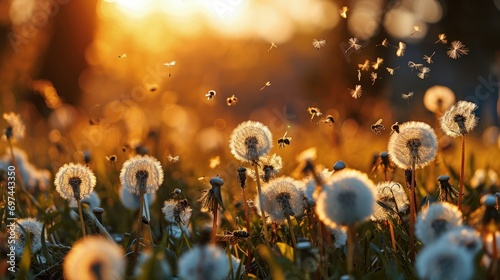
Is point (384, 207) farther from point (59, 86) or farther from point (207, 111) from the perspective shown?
point (59, 86)

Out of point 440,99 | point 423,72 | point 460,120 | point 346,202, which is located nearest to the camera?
point 346,202

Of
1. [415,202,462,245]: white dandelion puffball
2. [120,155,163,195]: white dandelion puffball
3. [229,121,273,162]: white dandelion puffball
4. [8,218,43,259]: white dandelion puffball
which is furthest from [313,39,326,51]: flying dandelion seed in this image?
[8,218,43,259]: white dandelion puffball

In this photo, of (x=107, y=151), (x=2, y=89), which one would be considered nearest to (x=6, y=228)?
(x=107, y=151)

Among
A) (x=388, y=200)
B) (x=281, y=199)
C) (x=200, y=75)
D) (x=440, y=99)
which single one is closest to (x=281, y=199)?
(x=281, y=199)

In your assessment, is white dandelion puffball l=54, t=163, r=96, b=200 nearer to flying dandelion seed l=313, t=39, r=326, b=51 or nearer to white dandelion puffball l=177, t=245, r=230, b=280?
flying dandelion seed l=313, t=39, r=326, b=51

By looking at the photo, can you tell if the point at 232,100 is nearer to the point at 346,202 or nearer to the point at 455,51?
the point at 455,51

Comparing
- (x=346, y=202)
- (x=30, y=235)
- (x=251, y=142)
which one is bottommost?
(x=346, y=202)

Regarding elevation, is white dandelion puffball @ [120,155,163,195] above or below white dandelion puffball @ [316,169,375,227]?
above

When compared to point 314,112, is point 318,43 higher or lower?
higher

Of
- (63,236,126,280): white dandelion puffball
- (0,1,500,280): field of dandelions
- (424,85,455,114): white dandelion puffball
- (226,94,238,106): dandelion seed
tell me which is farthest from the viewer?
(424,85,455,114): white dandelion puffball
